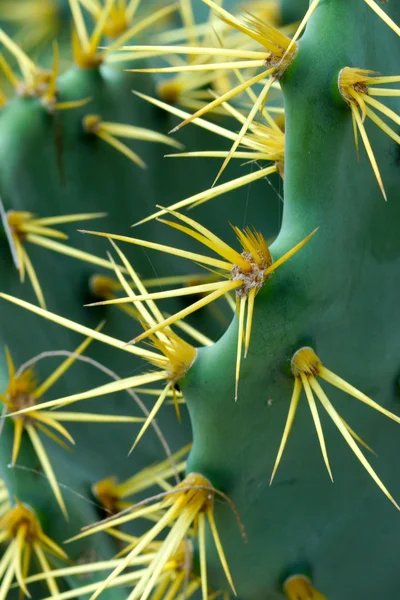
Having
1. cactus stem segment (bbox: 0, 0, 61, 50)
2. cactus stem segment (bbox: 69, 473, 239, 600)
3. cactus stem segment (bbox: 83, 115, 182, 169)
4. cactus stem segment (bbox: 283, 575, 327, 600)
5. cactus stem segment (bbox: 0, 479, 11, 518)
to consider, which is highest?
cactus stem segment (bbox: 0, 0, 61, 50)

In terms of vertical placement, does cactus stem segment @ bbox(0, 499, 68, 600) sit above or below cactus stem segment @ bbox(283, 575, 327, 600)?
above

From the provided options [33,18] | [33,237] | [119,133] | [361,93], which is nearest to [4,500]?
[33,237]

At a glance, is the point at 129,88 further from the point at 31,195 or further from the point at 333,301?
the point at 333,301

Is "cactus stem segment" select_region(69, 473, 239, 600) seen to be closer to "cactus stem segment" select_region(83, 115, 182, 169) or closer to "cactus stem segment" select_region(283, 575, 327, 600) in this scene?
"cactus stem segment" select_region(283, 575, 327, 600)

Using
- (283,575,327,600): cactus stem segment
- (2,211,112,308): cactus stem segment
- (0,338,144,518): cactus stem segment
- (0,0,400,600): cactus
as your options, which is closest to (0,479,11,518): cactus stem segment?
(0,0,400,600): cactus

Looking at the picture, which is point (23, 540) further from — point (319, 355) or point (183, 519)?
point (319, 355)

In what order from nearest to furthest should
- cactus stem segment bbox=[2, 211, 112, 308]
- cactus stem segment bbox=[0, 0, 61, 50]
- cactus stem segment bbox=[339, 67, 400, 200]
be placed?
cactus stem segment bbox=[339, 67, 400, 200] < cactus stem segment bbox=[2, 211, 112, 308] < cactus stem segment bbox=[0, 0, 61, 50]

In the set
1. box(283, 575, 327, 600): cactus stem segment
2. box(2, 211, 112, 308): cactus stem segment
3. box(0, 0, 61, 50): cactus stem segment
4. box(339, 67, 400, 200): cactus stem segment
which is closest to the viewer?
box(339, 67, 400, 200): cactus stem segment
